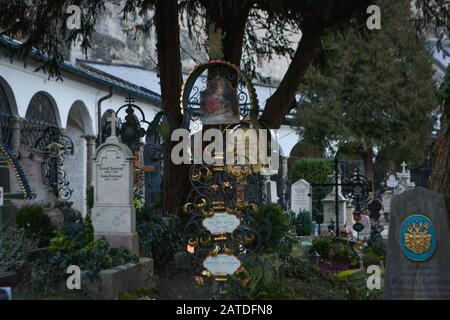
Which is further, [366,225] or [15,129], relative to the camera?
[366,225]

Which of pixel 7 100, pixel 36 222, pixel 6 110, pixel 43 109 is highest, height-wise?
pixel 43 109

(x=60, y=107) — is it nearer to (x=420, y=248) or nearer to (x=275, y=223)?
(x=275, y=223)

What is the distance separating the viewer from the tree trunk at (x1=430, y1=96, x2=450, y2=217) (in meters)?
10.2

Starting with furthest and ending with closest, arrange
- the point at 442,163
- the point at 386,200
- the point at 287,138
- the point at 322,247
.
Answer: the point at 287,138, the point at 386,200, the point at 322,247, the point at 442,163

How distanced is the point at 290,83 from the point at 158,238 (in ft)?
13.7

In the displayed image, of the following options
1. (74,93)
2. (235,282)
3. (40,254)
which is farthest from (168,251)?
(74,93)

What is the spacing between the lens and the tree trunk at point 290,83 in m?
13.6

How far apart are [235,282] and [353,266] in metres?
5.34

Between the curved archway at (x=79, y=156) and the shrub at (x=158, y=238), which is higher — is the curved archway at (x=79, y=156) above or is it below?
above

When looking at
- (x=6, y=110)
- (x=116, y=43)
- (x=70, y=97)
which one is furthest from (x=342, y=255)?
(x=116, y=43)

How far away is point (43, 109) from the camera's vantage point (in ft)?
75.6

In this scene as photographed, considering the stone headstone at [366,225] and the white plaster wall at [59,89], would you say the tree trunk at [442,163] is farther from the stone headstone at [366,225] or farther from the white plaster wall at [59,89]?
the white plaster wall at [59,89]

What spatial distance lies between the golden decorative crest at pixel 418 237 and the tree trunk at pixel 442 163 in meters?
2.07

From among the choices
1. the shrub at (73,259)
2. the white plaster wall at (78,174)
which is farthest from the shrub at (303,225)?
the shrub at (73,259)
